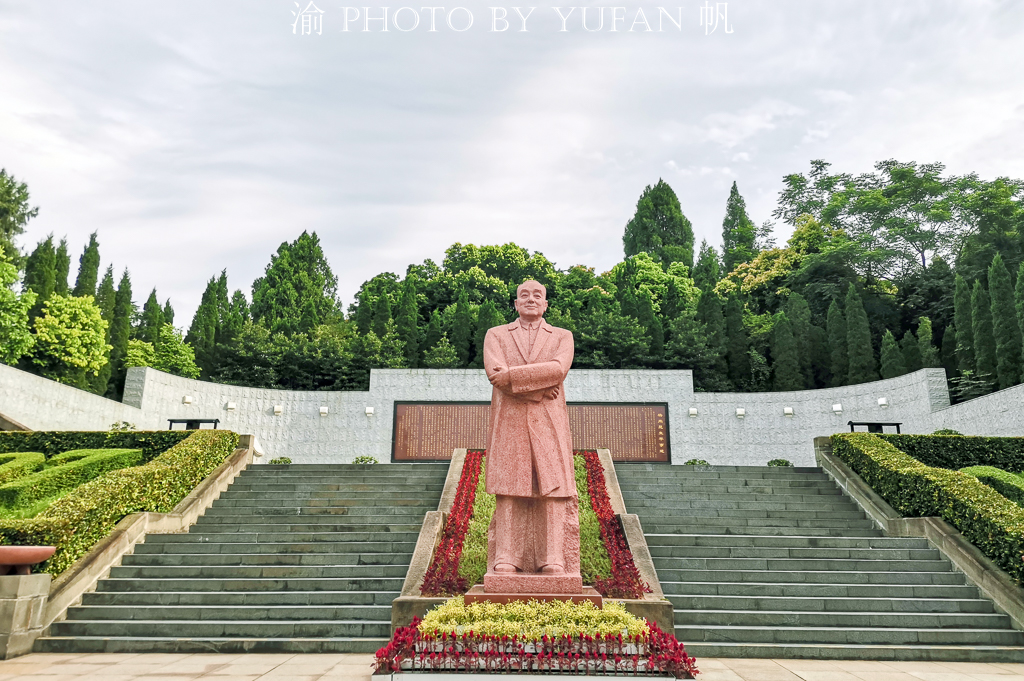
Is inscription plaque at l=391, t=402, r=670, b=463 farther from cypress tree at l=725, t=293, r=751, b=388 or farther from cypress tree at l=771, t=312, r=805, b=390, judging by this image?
A: cypress tree at l=771, t=312, r=805, b=390

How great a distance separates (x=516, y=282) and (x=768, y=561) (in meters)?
25.0

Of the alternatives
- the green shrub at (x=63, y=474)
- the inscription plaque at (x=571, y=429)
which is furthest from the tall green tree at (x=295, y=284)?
the green shrub at (x=63, y=474)

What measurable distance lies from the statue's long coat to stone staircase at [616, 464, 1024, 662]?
2565 millimetres

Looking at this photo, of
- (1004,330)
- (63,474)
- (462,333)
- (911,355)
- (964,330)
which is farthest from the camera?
(462,333)

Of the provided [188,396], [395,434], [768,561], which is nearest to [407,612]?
[768,561]

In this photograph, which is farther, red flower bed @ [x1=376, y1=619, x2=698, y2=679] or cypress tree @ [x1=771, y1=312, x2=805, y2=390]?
cypress tree @ [x1=771, y1=312, x2=805, y2=390]

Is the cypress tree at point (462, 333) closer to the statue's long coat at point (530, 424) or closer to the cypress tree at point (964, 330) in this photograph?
the cypress tree at point (964, 330)

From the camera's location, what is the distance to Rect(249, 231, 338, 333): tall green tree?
94.2 ft

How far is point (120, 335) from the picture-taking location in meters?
21.2

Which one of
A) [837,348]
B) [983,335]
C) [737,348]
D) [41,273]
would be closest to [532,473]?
[983,335]

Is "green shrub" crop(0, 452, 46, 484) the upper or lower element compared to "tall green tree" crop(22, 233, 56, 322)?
lower

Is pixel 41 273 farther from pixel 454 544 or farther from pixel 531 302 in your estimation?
pixel 531 302

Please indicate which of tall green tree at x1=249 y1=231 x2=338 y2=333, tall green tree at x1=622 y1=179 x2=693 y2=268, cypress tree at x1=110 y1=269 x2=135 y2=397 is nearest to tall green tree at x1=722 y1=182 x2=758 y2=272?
tall green tree at x1=622 y1=179 x2=693 y2=268

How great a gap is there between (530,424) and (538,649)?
191 centimetres
